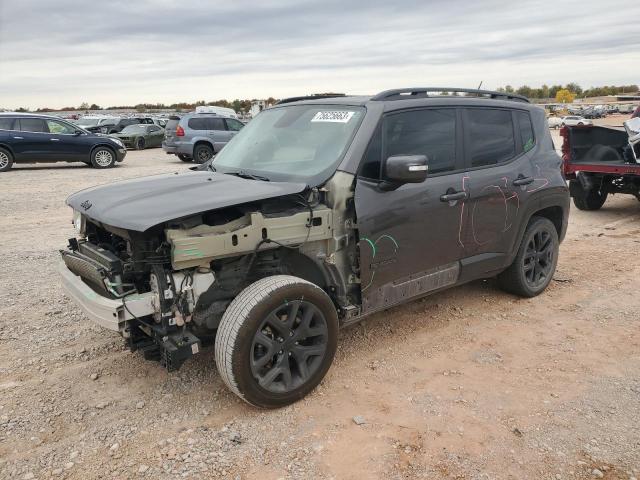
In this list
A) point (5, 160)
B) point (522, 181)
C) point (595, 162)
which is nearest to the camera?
point (522, 181)

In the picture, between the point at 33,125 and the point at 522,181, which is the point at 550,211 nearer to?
the point at 522,181

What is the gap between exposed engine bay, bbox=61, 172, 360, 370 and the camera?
3066 millimetres

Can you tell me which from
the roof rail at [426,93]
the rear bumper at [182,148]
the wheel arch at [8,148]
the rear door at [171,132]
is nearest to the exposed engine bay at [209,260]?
the roof rail at [426,93]

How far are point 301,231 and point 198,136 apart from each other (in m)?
15.9

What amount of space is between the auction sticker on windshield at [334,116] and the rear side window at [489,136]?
1.11 meters

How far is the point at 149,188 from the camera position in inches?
142

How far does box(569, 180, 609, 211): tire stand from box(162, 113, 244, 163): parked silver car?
38.7ft

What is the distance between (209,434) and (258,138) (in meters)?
2.38

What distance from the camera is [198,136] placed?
60.4 feet

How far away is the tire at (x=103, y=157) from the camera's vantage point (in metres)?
16.7

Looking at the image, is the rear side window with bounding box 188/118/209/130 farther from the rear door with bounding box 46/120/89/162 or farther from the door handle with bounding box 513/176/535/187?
the door handle with bounding box 513/176/535/187

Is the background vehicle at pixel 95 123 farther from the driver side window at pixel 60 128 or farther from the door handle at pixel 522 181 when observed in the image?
the door handle at pixel 522 181

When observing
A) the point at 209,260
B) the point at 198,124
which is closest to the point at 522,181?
the point at 209,260

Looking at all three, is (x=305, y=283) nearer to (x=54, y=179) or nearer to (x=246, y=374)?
(x=246, y=374)
